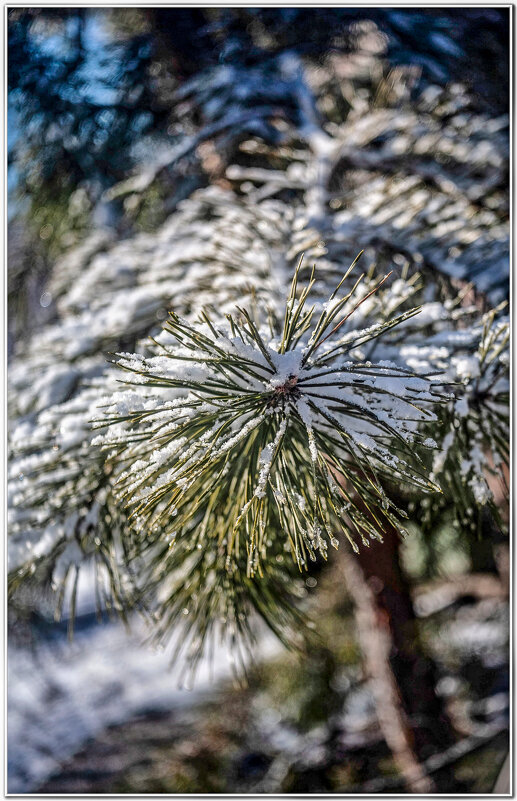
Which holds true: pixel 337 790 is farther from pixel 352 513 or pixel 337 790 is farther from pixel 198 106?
pixel 198 106

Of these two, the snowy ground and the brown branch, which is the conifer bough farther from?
the snowy ground

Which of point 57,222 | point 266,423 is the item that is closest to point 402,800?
point 266,423

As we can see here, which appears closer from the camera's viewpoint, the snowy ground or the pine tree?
the pine tree

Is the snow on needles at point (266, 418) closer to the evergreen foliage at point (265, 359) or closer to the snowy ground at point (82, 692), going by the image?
the evergreen foliage at point (265, 359)

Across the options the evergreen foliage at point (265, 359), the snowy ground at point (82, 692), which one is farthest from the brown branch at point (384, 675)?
the snowy ground at point (82, 692)

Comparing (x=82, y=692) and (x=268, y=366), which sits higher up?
(x=268, y=366)

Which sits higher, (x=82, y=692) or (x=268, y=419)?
(x=268, y=419)

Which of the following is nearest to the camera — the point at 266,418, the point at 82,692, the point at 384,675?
the point at 266,418

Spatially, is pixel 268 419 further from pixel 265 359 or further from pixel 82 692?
pixel 82 692

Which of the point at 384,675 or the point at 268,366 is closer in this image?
the point at 268,366

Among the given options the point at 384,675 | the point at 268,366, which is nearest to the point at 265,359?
the point at 268,366

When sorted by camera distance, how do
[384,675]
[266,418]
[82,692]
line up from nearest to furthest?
[266,418] < [384,675] < [82,692]

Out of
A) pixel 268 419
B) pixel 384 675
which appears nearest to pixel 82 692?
pixel 384 675

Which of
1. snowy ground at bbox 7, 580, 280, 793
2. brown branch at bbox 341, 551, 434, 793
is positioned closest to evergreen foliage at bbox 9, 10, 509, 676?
brown branch at bbox 341, 551, 434, 793
